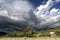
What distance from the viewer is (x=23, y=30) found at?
46.2 m

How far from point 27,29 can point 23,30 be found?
4.28ft

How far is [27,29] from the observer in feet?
151
